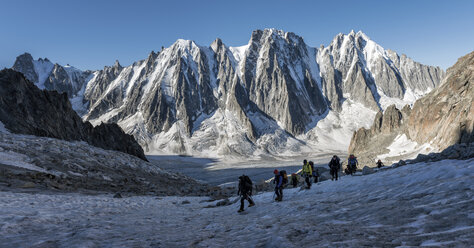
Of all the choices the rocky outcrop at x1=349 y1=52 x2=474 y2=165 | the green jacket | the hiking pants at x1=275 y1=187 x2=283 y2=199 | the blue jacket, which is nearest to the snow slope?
the blue jacket

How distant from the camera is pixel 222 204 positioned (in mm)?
20250

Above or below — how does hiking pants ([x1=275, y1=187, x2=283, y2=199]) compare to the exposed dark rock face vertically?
below

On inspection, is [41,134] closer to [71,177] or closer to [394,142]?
[71,177]

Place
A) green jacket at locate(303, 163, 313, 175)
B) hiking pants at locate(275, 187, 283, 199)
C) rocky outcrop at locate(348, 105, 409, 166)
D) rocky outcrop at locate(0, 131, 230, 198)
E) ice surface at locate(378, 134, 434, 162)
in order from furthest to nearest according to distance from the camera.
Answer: rocky outcrop at locate(348, 105, 409, 166) → ice surface at locate(378, 134, 434, 162) → green jacket at locate(303, 163, 313, 175) → rocky outcrop at locate(0, 131, 230, 198) → hiking pants at locate(275, 187, 283, 199)

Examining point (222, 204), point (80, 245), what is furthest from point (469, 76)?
point (80, 245)

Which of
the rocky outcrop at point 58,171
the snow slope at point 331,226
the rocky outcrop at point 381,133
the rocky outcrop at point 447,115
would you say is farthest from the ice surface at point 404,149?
the snow slope at point 331,226

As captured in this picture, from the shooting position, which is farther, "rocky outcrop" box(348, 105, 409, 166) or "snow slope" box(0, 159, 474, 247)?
"rocky outcrop" box(348, 105, 409, 166)

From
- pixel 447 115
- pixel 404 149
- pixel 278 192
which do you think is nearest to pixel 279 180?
pixel 278 192

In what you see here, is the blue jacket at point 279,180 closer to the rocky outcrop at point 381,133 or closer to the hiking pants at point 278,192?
the hiking pants at point 278,192

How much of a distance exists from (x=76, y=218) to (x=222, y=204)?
10.3 meters

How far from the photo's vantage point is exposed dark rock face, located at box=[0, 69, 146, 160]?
5381 cm

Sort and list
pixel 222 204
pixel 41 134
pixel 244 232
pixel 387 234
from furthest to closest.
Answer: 1. pixel 41 134
2. pixel 222 204
3. pixel 244 232
4. pixel 387 234

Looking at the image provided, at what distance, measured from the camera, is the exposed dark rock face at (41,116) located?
53.8m

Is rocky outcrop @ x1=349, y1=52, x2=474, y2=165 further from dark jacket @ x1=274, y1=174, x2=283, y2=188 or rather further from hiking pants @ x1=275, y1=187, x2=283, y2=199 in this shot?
dark jacket @ x1=274, y1=174, x2=283, y2=188
